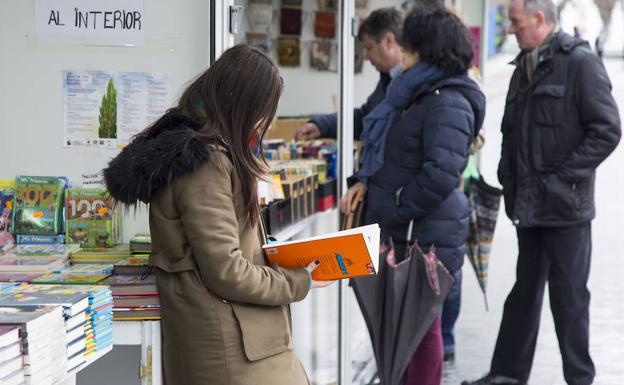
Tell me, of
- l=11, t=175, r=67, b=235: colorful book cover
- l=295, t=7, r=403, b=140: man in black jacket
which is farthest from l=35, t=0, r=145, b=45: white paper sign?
l=295, t=7, r=403, b=140: man in black jacket

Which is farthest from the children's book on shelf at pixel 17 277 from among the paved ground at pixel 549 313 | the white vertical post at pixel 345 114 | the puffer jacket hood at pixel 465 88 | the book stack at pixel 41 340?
the paved ground at pixel 549 313

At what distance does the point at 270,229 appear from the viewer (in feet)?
14.1

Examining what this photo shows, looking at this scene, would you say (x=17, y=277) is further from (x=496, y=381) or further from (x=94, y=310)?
(x=496, y=381)

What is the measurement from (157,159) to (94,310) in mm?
407

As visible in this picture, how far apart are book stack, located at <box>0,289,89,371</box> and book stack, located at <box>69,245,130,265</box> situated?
0.55 m

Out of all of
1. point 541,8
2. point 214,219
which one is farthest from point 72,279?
point 541,8

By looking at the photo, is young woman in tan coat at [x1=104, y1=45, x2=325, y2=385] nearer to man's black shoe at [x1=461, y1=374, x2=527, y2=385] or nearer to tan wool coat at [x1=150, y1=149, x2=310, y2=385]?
tan wool coat at [x1=150, y1=149, x2=310, y2=385]

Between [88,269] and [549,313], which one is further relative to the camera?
[549,313]

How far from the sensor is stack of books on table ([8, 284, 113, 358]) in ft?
8.59

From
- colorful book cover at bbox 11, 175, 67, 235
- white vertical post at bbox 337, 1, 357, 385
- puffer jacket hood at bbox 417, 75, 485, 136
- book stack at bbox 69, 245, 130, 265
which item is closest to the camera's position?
book stack at bbox 69, 245, 130, 265

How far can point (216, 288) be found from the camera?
2.68 metres

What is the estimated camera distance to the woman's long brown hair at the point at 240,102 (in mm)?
2676

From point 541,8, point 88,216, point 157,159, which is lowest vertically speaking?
point 88,216

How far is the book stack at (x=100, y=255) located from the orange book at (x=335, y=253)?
0.54m
